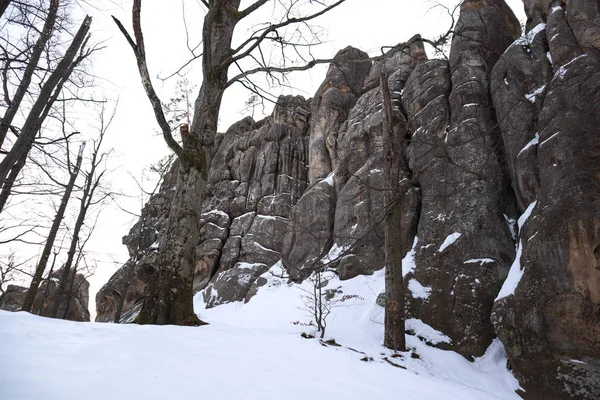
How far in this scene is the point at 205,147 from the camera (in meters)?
5.85

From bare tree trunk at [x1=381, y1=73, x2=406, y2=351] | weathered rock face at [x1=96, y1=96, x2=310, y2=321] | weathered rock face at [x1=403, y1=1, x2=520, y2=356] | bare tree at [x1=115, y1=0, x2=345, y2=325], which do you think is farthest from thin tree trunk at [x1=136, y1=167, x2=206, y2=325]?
weathered rock face at [x1=96, y1=96, x2=310, y2=321]

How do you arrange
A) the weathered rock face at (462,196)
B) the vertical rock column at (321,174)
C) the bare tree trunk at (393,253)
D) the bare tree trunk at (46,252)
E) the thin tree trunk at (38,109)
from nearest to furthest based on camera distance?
the thin tree trunk at (38,109), the bare tree trunk at (393,253), the weathered rock face at (462,196), the bare tree trunk at (46,252), the vertical rock column at (321,174)

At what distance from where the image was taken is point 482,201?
10422 mm

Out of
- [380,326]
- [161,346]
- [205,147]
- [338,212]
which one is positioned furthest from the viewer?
[338,212]

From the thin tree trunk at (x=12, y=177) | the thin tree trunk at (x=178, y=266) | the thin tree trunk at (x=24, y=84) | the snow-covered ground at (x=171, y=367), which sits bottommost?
the snow-covered ground at (x=171, y=367)

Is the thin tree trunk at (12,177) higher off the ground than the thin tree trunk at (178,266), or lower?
higher

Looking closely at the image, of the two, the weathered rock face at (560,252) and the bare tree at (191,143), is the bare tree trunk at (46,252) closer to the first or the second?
the bare tree at (191,143)

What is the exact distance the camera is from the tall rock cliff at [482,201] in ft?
22.0

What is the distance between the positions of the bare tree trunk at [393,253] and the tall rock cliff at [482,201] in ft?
1.14

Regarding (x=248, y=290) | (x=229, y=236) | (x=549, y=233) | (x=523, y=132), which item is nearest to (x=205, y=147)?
(x=549, y=233)

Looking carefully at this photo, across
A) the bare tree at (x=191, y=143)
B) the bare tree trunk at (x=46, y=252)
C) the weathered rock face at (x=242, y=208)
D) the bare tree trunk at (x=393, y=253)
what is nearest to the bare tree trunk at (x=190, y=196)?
the bare tree at (x=191, y=143)

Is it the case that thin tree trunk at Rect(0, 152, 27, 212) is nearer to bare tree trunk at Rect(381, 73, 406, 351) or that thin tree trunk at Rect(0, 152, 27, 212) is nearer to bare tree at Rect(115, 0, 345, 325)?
bare tree at Rect(115, 0, 345, 325)

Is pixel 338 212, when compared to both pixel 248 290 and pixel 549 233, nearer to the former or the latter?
pixel 248 290

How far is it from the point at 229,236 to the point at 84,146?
1020cm
